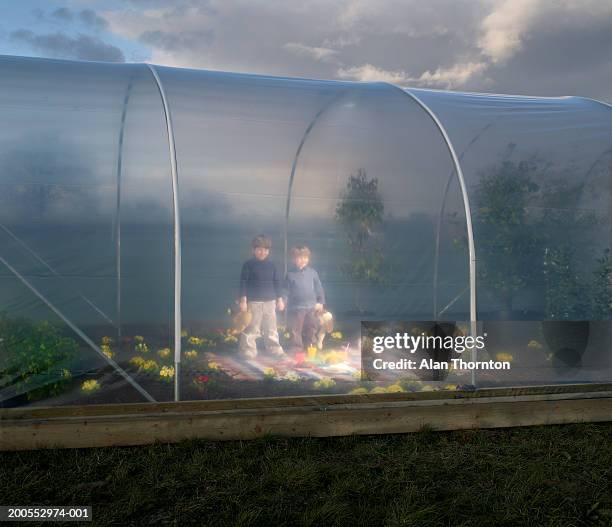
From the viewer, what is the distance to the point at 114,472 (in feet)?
14.8

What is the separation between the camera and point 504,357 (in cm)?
668

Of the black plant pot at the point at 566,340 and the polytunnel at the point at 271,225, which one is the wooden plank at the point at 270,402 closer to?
the polytunnel at the point at 271,225

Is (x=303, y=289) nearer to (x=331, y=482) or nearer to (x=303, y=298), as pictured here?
(x=303, y=298)

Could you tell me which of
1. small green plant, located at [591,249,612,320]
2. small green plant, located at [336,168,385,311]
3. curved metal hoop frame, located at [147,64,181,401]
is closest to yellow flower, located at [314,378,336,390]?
small green plant, located at [336,168,385,311]

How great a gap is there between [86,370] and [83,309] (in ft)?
1.94

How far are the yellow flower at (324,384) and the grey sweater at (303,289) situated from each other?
0.75 meters

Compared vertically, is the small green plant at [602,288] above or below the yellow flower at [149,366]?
above

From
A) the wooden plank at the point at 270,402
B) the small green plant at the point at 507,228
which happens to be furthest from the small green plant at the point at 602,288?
the wooden plank at the point at 270,402

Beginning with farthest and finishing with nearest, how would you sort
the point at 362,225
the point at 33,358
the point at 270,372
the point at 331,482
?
the point at 362,225 → the point at 270,372 → the point at 33,358 → the point at 331,482

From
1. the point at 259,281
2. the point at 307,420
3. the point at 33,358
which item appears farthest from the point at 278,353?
the point at 33,358

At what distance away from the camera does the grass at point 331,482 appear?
3.96 metres

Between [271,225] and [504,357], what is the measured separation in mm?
2850

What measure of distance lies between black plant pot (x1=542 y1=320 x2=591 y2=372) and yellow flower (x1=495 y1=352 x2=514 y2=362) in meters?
0.48

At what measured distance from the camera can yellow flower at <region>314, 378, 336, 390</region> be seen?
6.02 meters
